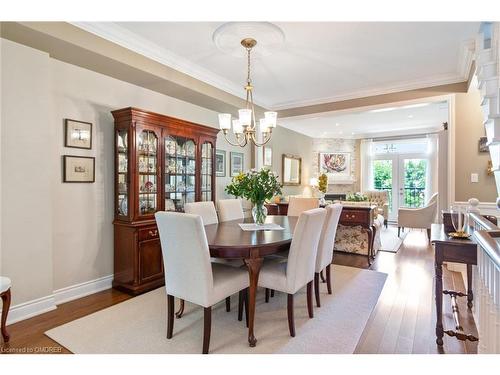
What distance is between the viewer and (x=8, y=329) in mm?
2232

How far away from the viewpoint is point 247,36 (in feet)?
8.56

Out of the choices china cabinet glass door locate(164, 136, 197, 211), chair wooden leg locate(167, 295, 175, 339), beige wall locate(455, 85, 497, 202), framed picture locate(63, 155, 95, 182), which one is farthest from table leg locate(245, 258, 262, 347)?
beige wall locate(455, 85, 497, 202)

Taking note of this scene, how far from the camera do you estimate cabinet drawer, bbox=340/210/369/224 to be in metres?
4.14

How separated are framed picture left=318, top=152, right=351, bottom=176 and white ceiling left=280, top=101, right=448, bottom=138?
579 mm

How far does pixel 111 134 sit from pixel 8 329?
203 centimetres

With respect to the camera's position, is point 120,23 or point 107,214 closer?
point 120,23

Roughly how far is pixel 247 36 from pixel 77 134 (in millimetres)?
1983

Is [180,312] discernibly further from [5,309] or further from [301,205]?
[301,205]

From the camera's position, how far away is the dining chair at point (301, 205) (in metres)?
3.88

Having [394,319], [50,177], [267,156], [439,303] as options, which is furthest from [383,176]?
[50,177]

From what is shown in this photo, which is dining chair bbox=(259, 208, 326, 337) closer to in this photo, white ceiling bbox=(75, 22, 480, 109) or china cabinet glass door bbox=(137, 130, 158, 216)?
china cabinet glass door bbox=(137, 130, 158, 216)

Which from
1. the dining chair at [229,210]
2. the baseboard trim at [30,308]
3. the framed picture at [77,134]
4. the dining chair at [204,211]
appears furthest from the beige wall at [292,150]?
the baseboard trim at [30,308]
